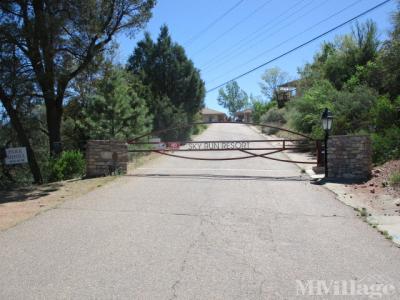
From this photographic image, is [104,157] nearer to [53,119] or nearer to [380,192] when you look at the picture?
[53,119]

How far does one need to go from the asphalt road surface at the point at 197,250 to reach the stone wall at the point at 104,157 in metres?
4.08

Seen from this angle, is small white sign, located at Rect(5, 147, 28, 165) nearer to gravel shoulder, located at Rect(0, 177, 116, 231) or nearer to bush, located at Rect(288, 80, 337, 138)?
gravel shoulder, located at Rect(0, 177, 116, 231)

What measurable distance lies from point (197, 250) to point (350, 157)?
898 cm

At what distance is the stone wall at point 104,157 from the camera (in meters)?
15.4

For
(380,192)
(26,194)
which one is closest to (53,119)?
(26,194)

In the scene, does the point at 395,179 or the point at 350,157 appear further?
the point at 350,157

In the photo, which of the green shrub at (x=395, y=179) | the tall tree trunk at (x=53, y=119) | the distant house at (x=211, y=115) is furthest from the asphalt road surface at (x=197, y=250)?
the distant house at (x=211, y=115)

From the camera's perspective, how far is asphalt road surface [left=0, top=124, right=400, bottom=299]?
200 inches

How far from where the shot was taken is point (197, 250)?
6543 millimetres

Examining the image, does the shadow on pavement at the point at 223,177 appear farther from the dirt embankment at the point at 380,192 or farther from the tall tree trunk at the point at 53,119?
the tall tree trunk at the point at 53,119

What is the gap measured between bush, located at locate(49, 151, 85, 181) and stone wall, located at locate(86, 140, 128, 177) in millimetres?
1390

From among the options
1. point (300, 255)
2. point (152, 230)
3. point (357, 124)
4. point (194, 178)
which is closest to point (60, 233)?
point (152, 230)

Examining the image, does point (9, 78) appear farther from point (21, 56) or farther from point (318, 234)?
point (318, 234)

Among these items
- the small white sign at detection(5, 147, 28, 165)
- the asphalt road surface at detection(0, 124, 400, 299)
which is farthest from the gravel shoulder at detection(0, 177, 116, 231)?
the small white sign at detection(5, 147, 28, 165)
